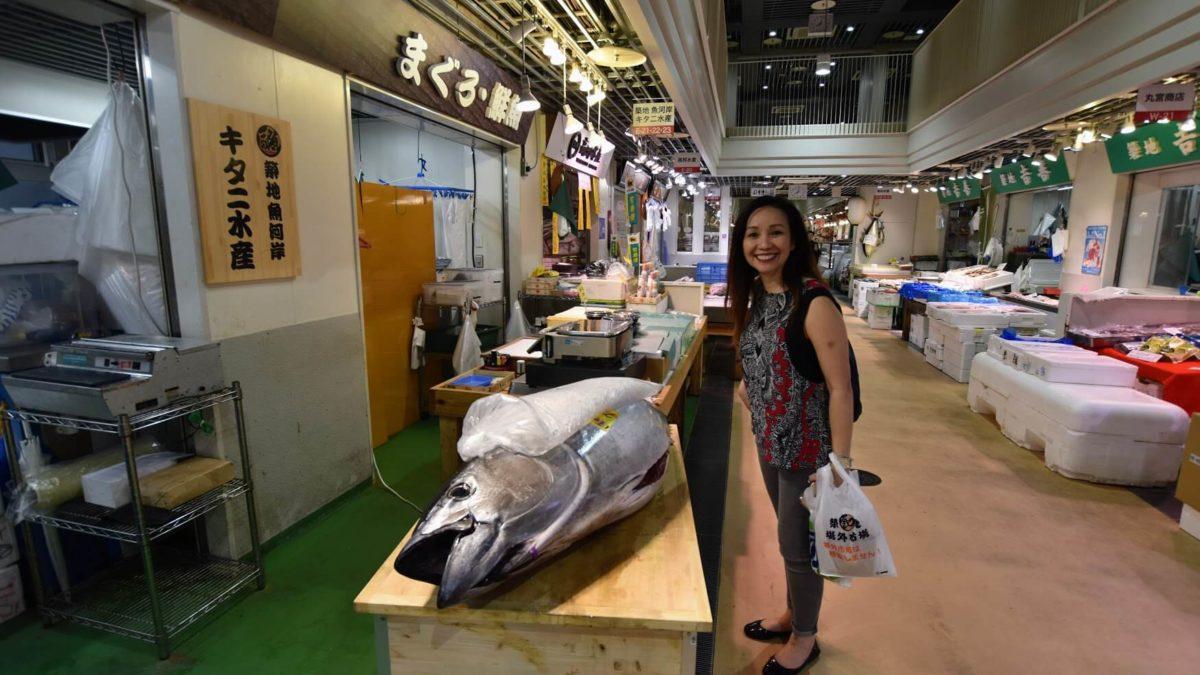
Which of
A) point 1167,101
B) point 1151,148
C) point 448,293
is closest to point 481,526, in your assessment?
point 448,293

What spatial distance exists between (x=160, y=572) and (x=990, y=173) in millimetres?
12167

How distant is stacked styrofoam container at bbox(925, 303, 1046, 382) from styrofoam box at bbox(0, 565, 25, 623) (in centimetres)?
835

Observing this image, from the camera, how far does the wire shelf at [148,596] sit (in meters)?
2.42

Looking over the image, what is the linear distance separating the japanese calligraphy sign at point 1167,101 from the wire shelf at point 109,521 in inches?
272

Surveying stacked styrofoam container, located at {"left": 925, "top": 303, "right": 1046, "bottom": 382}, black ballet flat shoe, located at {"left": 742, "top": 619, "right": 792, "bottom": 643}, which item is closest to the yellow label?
black ballet flat shoe, located at {"left": 742, "top": 619, "right": 792, "bottom": 643}

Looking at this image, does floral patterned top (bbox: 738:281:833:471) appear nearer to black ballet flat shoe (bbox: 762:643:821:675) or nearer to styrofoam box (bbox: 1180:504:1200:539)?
black ballet flat shoe (bbox: 762:643:821:675)

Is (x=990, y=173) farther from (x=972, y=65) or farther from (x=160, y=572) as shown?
(x=160, y=572)

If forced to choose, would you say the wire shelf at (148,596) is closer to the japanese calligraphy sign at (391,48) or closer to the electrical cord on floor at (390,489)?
the electrical cord on floor at (390,489)

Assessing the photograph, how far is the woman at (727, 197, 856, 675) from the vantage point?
6.23ft

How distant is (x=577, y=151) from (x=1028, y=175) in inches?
279

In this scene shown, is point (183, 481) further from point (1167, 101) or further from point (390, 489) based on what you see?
point (1167, 101)

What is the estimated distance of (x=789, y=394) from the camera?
201 centimetres

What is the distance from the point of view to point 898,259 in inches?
559

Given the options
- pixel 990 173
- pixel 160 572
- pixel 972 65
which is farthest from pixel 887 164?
pixel 160 572
